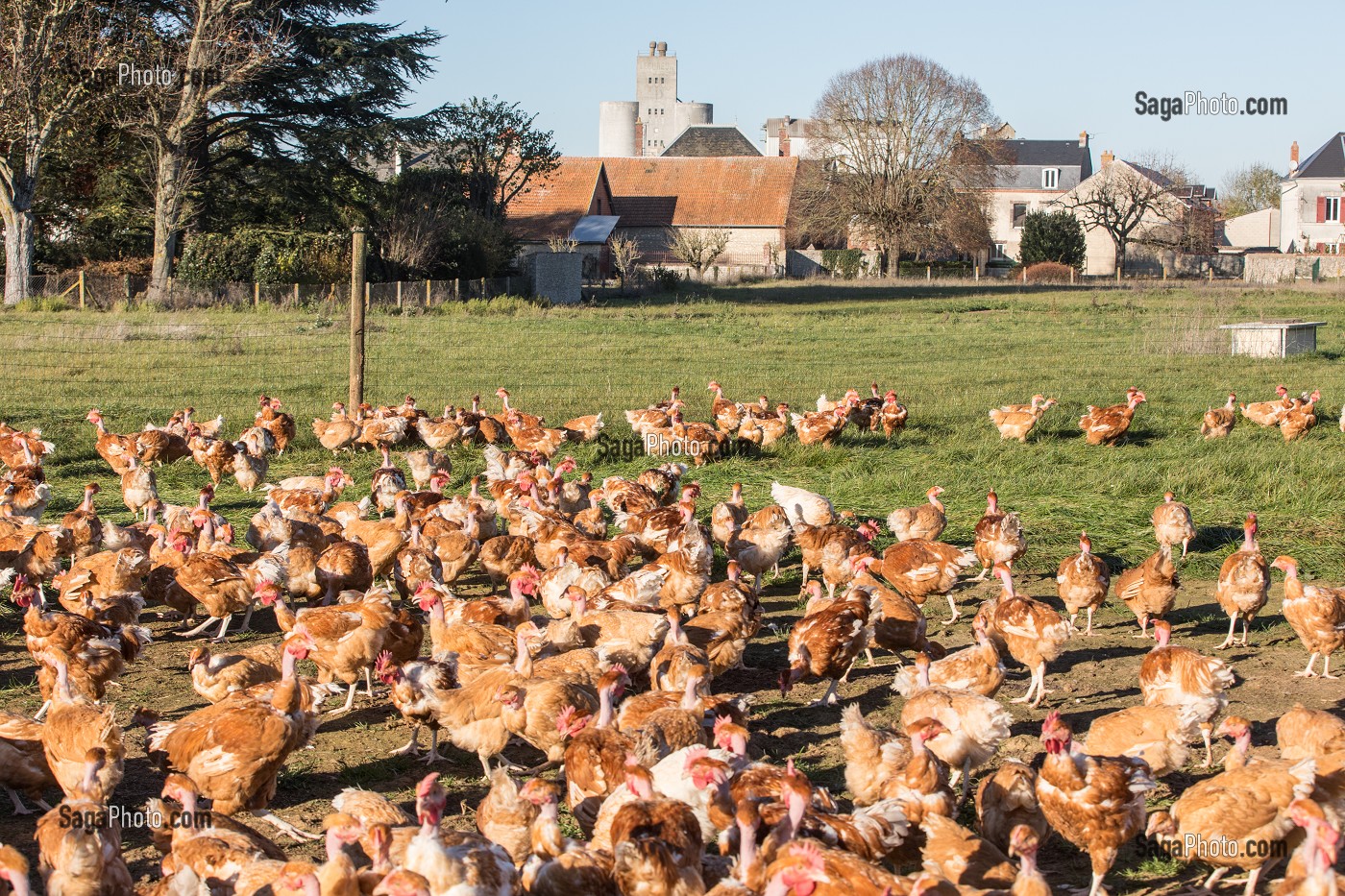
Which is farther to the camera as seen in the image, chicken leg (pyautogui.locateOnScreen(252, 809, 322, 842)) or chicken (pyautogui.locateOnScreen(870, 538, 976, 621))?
chicken (pyautogui.locateOnScreen(870, 538, 976, 621))

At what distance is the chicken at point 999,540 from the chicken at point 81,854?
6793mm

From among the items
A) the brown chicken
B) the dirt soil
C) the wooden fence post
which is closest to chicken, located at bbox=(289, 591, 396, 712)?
the dirt soil

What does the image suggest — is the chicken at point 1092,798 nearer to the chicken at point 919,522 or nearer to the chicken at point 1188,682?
the chicken at point 1188,682

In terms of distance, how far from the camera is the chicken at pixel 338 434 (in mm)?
14422

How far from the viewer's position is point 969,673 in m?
6.89

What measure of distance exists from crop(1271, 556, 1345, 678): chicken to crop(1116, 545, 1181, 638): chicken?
82cm

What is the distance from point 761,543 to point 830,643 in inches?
93.0

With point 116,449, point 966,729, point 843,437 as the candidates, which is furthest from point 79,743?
point 843,437

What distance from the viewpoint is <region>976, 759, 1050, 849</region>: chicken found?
541 cm

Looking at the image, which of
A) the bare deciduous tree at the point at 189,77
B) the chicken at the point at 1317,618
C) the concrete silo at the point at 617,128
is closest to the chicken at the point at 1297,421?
the chicken at the point at 1317,618

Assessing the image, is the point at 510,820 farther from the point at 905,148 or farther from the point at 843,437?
the point at 905,148

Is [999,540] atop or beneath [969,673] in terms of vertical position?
atop

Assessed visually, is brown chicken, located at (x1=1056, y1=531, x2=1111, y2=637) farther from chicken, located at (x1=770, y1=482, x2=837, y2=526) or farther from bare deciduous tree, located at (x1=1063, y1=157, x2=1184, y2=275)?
bare deciduous tree, located at (x1=1063, y1=157, x2=1184, y2=275)

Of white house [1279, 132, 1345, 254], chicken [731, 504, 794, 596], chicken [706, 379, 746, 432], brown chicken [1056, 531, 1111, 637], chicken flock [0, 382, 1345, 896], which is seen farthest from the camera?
white house [1279, 132, 1345, 254]
